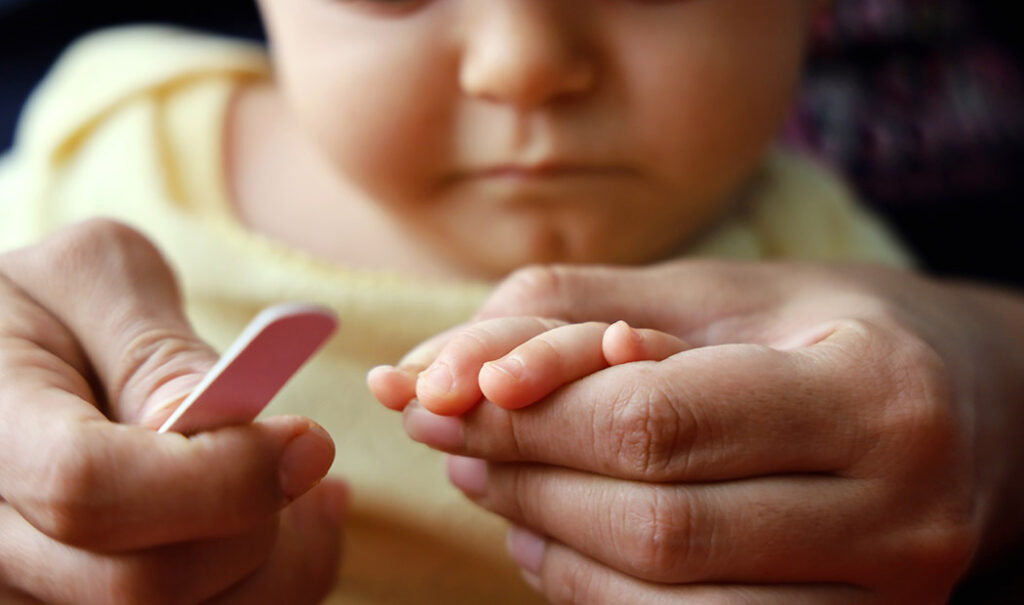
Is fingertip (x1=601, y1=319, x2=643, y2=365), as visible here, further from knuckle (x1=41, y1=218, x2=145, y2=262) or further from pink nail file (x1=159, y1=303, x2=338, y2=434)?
knuckle (x1=41, y1=218, x2=145, y2=262)

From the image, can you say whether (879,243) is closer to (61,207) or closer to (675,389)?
(675,389)

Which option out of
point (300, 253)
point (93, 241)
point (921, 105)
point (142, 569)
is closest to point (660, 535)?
point (142, 569)

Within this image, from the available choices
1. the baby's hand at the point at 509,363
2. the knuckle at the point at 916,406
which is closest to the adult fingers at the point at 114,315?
the baby's hand at the point at 509,363

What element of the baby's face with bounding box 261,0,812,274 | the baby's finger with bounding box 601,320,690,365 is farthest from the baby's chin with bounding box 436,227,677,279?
the baby's finger with bounding box 601,320,690,365

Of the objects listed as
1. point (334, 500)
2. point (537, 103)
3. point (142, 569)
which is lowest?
point (334, 500)

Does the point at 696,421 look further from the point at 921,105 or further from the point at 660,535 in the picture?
the point at 921,105

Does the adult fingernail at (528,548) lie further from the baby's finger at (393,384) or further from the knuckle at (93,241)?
the knuckle at (93,241)
